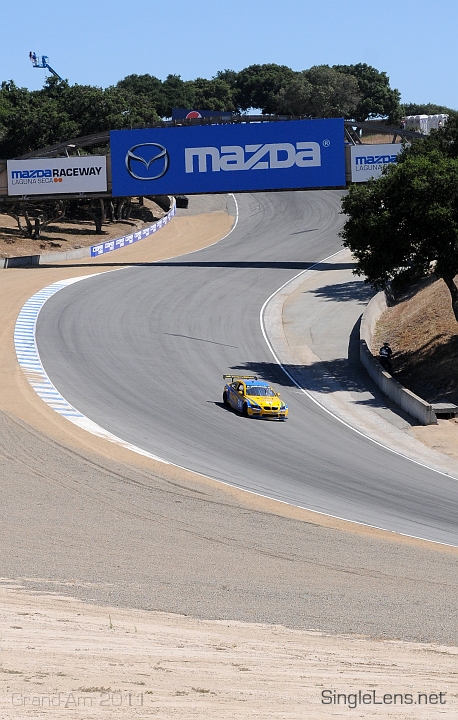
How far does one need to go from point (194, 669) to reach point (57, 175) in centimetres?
5780

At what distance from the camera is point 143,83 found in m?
175

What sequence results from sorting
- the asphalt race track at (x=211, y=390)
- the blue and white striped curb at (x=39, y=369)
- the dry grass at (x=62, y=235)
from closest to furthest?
the asphalt race track at (x=211, y=390) → the blue and white striped curb at (x=39, y=369) → the dry grass at (x=62, y=235)

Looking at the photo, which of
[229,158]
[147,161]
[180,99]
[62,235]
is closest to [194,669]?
[229,158]

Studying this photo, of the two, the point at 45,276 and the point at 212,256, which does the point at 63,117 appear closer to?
the point at 212,256

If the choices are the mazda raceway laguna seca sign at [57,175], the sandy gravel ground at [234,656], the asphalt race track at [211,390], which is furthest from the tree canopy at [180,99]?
the sandy gravel ground at [234,656]

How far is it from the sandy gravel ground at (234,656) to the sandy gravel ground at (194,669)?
0.05ft

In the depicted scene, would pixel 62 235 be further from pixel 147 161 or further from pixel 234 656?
pixel 234 656

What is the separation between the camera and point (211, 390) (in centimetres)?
3500

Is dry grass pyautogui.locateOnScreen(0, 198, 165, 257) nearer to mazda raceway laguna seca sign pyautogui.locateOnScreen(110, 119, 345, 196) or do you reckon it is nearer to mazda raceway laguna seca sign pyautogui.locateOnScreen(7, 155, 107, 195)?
mazda raceway laguna seca sign pyautogui.locateOnScreen(7, 155, 107, 195)

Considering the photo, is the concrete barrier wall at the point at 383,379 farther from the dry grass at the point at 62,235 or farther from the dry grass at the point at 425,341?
the dry grass at the point at 62,235

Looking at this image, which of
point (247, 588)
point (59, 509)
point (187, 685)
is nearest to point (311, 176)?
point (59, 509)

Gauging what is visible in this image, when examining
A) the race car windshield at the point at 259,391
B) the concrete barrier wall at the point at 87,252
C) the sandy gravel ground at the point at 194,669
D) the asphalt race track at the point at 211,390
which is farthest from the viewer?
the concrete barrier wall at the point at 87,252

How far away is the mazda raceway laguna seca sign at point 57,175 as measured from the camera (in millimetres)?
63156

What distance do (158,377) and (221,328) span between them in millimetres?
11470
